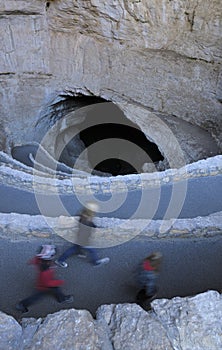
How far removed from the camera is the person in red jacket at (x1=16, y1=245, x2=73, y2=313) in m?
3.82

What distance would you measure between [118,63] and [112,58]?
232 mm

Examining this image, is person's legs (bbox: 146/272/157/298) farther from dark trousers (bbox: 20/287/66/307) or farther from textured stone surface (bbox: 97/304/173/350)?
dark trousers (bbox: 20/287/66/307)

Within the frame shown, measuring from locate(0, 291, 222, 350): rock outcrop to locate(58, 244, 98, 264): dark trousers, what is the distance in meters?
1.34

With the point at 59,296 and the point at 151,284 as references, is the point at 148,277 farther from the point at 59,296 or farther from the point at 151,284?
the point at 59,296

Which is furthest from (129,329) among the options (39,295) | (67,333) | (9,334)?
(39,295)

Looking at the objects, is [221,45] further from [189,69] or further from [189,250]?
[189,250]

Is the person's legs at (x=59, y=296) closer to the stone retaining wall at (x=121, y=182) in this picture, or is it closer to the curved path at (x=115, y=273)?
the curved path at (x=115, y=273)

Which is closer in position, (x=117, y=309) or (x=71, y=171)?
(x=117, y=309)

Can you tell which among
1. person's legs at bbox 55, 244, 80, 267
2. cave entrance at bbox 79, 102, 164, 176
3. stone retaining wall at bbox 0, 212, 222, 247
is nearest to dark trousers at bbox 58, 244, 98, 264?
person's legs at bbox 55, 244, 80, 267

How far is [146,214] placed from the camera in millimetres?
5449

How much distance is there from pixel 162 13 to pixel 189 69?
5.81 ft

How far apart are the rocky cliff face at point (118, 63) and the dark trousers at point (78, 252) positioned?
6.80m

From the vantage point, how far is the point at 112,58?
425 inches

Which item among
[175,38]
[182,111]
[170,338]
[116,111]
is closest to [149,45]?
[175,38]
